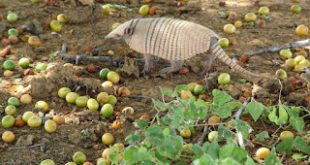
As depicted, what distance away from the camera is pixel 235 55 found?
6047 millimetres

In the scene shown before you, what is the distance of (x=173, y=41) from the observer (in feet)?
18.0

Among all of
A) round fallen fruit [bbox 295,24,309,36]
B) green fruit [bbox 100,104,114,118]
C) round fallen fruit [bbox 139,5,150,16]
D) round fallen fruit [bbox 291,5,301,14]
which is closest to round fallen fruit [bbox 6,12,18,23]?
round fallen fruit [bbox 139,5,150,16]

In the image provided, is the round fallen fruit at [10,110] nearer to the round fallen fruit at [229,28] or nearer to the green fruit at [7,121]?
the green fruit at [7,121]

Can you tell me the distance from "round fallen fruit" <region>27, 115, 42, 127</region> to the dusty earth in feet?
0.14

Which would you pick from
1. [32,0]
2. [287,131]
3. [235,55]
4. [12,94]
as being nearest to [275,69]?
[235,55]

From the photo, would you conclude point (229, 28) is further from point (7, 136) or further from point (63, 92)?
point (7, 136)

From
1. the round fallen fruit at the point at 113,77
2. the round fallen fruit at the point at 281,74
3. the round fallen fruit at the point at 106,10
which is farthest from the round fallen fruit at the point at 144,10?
the round fallen fruit at the point at 281,74

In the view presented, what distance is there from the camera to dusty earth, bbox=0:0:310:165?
4.55m

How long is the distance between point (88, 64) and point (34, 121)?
1.27m

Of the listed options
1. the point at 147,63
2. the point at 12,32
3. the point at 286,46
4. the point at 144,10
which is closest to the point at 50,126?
the point at 147,63

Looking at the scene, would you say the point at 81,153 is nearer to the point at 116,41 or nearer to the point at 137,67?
the point at 137,67

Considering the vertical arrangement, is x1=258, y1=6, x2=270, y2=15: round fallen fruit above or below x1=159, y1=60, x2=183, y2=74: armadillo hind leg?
above

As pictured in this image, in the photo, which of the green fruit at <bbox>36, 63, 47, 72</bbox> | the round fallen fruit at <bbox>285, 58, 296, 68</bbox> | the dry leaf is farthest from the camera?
the dry leaf

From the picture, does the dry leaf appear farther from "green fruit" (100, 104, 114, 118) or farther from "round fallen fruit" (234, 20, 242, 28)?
"green fruit" (100, 104, 114, 118)
